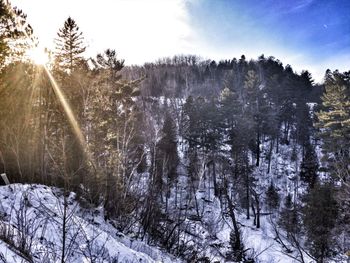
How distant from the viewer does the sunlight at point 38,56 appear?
14.8 m

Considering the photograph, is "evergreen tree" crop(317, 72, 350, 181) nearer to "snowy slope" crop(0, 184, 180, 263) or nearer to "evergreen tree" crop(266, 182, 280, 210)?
"evergreen tree" crop(266, 182, 280, 210)

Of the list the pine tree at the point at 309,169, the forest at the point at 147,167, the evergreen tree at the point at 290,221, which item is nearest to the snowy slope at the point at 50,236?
the forest at the point at 147,167

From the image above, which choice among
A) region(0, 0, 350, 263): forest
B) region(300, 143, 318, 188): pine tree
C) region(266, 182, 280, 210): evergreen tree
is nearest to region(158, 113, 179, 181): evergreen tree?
region(0, 0, 350, 263): forest

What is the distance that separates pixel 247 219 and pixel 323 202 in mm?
8990

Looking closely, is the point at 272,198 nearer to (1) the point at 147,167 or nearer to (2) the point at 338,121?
(2) the point at 338,121

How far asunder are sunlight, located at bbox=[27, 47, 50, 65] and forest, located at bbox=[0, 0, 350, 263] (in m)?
0.18

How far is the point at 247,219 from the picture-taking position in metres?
26.9

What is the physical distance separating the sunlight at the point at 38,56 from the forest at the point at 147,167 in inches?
7.2

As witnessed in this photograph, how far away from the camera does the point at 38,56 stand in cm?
1633

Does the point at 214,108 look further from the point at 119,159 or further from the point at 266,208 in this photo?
the point at 119,159

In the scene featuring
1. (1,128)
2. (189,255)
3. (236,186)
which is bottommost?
(236,186)

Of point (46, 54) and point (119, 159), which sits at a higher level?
point (46, 54)

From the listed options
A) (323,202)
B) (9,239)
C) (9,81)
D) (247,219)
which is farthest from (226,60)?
(9,239)

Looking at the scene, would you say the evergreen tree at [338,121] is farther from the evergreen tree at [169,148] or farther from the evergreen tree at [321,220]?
the evergreen tree at [169,148]
